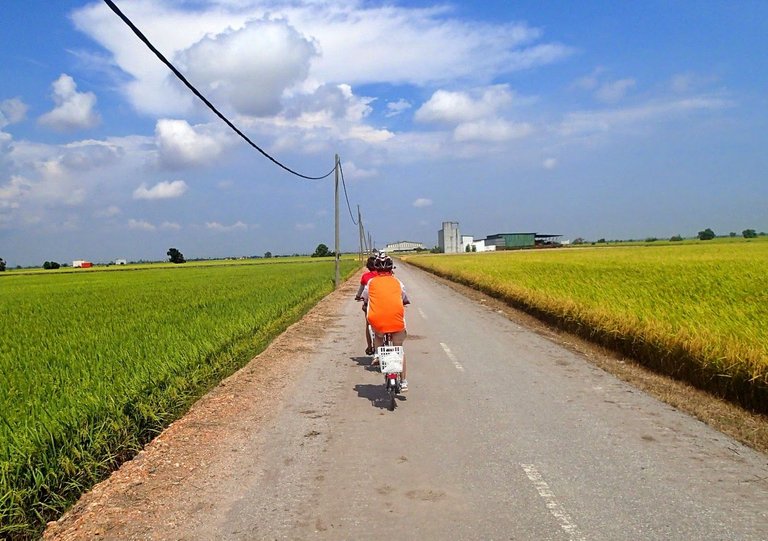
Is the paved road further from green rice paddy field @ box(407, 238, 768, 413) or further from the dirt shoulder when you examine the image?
green rice paddy field @ box(407, 238, 768, 413)

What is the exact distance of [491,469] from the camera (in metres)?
4.82

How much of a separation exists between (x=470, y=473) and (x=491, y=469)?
8.1 inches

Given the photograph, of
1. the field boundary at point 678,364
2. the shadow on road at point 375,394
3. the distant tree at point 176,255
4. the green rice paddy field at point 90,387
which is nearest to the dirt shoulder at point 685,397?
the field boundary at point 678,364

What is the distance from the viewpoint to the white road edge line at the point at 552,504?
12.2ft

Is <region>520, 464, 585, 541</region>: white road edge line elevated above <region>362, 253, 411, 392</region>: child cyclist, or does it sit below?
below

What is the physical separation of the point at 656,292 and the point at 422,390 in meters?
10.3

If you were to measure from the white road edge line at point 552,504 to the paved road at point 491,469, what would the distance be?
0.04ft

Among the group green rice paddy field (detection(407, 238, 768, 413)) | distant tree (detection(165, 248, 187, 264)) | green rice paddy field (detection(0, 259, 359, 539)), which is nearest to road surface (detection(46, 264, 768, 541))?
green rice paddy field (detection(0, 259, 359, 539))

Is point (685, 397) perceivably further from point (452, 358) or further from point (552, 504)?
point (552, 504)

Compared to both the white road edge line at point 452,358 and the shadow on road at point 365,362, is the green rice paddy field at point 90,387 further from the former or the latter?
the white road edge line at point 452,358

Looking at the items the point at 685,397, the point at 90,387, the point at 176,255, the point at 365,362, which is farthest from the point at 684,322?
the point at 176,255

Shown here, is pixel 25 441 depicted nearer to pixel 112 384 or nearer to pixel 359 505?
pixel 112 384

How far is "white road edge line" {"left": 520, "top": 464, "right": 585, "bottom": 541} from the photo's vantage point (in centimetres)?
371

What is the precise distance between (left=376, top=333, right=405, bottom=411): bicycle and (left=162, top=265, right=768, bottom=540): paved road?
0.72ft
